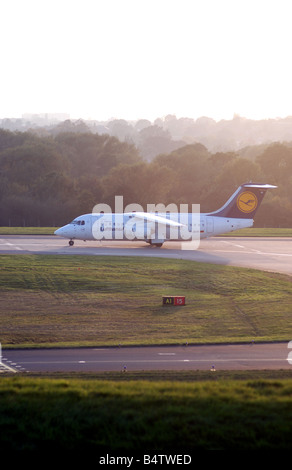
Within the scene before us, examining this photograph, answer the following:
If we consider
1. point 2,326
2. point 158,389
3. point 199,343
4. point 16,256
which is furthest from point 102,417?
point 16,256

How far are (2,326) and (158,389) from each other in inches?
663

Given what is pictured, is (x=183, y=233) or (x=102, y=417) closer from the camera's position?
(x=102, y=417)

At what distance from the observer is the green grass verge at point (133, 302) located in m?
25.1

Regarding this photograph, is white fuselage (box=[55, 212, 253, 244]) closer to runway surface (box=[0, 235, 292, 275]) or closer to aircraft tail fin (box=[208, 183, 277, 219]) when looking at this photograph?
aircraft tail fin (box=[208, 183, 277, 219])

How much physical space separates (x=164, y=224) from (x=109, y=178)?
45.3 meters

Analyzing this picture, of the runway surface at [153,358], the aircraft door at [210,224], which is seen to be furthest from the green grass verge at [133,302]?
the aircraft door at [210,224]

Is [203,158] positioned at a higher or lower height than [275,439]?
higher

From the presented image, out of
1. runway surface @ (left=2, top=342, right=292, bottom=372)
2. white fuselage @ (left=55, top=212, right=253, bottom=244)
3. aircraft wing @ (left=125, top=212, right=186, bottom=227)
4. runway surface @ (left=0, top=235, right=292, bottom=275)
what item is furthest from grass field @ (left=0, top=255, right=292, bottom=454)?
white fuselage @ (left=55, top=212, right=253, bottom=244)

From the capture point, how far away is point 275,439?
27.5 feet

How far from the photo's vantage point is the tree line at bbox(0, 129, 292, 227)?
88812mm

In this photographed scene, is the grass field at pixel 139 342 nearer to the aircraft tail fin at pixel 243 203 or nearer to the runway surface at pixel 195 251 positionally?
the runway surface at pixel 195 251

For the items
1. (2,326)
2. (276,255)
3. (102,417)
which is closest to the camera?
(102,417)

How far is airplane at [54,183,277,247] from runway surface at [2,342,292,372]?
27.5m
